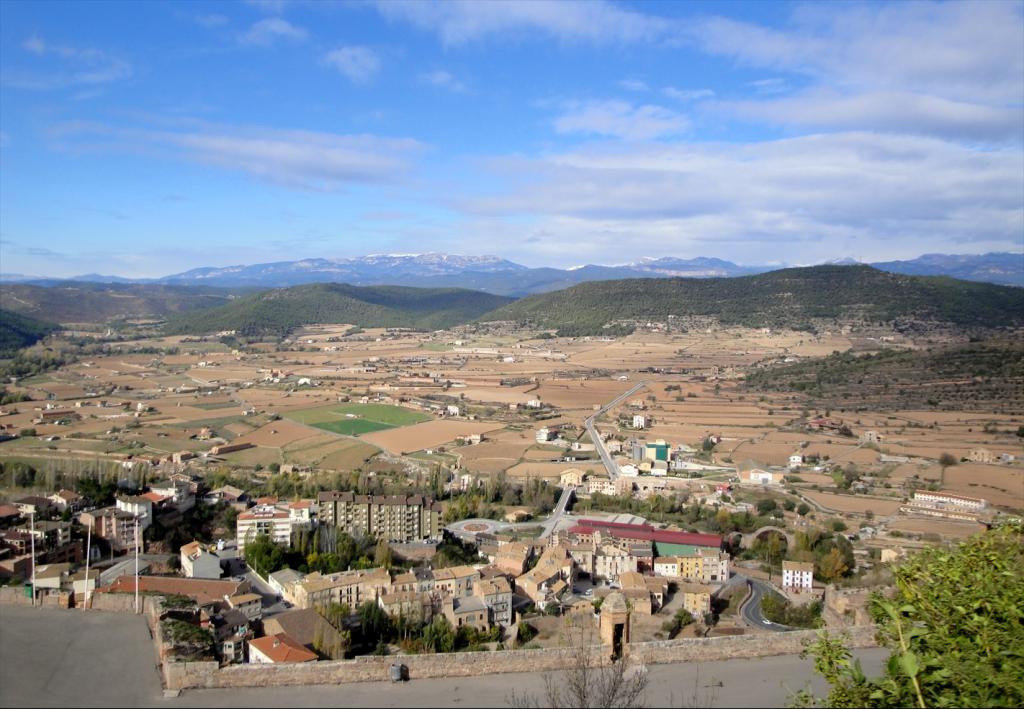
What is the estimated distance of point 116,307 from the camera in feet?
330

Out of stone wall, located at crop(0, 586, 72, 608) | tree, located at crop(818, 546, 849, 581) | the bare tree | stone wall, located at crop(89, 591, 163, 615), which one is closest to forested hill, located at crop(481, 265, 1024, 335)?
tree, located at crop(818, 546, 849, 581)

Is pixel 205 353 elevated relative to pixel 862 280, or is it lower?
lower

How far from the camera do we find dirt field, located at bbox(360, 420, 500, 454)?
2992 centimetres

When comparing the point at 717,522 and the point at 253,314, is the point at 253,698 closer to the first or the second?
the point at 717,522

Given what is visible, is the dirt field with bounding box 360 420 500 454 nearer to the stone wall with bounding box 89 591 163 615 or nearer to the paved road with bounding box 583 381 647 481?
the paved road with bounding box 583 381 647 481

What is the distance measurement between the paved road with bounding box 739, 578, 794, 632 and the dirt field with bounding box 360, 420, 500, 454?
15.8 meters

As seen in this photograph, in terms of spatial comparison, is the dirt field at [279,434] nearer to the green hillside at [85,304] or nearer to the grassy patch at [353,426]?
the grassy patch at [353,426]

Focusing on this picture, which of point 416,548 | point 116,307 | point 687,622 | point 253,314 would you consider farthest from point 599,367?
point 116,307

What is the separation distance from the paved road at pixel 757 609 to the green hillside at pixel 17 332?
58.3 m

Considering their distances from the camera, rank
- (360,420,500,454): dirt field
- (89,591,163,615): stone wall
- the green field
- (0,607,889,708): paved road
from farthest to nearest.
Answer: the green field
(360,420,500,454): dirt field
(89,591,163,615): stone wall
(0,607,889,708): paved road

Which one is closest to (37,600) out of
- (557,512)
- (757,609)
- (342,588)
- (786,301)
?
(342,588)

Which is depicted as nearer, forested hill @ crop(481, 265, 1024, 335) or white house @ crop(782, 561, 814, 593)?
white house @ crop(782, 561, 814, 593)

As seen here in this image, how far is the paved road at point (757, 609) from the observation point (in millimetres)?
Answer: 12994

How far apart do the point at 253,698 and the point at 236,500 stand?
16232 mm
